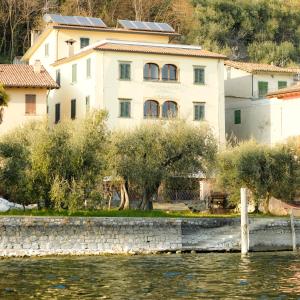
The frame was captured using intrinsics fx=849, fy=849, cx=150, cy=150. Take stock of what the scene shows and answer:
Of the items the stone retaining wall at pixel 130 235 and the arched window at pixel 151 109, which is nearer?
the stone retaining wall at pixel 130 235

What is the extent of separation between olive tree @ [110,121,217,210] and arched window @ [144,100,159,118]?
511 inches

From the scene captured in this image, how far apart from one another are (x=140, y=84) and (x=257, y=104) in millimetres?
11996

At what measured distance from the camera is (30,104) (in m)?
66.8

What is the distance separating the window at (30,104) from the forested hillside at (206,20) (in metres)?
26.6

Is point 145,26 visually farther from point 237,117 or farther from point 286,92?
point 286,92

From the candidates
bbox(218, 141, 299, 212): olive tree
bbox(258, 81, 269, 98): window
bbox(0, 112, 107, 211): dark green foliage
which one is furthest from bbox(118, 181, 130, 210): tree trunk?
bbox(258, 81, 269, 98): window

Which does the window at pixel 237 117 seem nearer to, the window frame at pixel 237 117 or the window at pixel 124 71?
the window frame at pixel 237 117

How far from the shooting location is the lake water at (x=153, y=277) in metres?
Answer: 29.6

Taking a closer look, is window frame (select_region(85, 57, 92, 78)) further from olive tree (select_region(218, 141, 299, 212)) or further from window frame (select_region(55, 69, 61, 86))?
olive tree (select_region(218, 141, 299, 212))

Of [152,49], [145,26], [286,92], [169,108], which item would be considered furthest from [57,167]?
[145,26]

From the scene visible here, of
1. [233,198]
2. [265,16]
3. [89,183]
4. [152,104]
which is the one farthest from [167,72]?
[265,16]

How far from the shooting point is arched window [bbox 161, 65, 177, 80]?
67625mm

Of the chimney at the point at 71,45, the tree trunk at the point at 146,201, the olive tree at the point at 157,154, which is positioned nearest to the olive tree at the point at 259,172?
the olive tree at the point at 157,154

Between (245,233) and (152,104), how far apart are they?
23.4 meters
